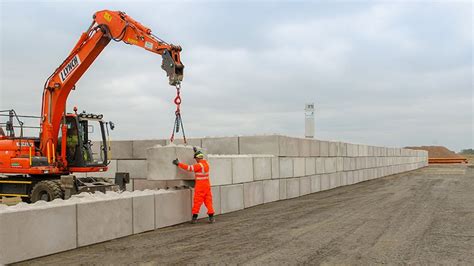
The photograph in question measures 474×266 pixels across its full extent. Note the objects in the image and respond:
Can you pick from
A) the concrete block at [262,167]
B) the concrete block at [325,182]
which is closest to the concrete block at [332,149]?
the concrete block at [325,182]

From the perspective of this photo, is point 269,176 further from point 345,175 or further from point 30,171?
point 345,175

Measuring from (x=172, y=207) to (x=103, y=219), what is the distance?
1.88 metres

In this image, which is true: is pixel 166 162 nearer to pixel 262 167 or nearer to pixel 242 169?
pixel 242 169

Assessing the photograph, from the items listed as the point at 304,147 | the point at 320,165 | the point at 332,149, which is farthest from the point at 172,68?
the point at 332,149

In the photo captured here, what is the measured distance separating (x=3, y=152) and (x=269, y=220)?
7596 millimetres

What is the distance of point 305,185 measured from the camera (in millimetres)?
15906

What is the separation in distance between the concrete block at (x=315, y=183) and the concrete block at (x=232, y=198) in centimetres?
556

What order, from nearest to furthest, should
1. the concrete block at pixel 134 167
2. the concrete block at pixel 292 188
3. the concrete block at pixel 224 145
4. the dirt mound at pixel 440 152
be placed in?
the concrete block at pixel 224 145 < the concrete block at pixel 134 167 < the concrete block at pixel 292 188 < the dirt mound at pixel 440 152

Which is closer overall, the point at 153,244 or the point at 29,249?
→ the point at 29,249

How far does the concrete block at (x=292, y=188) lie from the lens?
14.5m

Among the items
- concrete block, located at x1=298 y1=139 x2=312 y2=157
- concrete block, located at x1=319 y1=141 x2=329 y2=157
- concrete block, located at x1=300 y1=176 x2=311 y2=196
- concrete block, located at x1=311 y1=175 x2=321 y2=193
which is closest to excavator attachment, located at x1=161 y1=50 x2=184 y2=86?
concrete block, located at x1=298 y1=139 x2=312 y2=157

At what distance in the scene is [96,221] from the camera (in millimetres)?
7246

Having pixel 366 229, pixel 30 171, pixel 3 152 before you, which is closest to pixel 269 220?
pixel 366 229

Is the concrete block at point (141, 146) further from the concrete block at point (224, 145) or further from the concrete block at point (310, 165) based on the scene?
the concrete block at point (310, 165)
